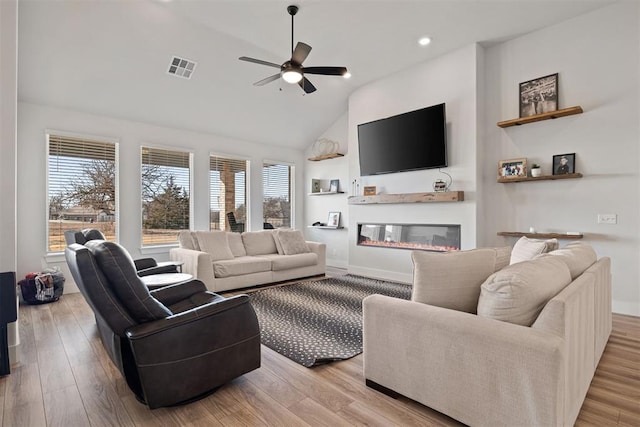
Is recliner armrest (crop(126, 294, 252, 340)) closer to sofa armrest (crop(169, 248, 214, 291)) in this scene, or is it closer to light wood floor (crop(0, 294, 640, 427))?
light wood floor (crop(0, 294, 640, 427))

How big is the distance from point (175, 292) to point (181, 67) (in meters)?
3.57

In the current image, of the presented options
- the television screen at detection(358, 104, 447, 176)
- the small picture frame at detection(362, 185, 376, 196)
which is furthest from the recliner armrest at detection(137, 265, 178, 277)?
the television screen at detection(358, 104, 447, 176)

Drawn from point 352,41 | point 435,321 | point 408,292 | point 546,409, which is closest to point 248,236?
point 408,292

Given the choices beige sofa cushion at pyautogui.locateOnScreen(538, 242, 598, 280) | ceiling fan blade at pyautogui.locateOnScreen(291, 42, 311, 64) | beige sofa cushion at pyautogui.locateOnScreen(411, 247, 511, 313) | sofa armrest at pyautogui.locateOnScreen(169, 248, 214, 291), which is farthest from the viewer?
sofa armrest at pyautogui.locateOnScreen(169, 248, 214, 291)

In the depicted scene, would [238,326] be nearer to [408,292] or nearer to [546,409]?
[546,409]

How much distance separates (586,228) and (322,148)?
4952 millimetres

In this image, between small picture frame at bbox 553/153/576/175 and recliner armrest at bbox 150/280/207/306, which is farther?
small picture frame at bbox 553/153/576/175

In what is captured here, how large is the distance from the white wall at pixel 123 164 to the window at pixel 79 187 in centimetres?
12

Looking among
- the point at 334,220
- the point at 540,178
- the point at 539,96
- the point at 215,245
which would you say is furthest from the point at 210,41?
the point at 540,178

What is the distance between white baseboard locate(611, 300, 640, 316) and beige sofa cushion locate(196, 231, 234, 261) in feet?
16.3

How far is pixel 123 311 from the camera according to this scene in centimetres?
182

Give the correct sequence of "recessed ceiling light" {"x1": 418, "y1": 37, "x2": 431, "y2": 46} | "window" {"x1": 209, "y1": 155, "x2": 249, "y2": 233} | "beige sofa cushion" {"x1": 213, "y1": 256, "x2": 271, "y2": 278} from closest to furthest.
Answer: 1. "recessed ceiling light" {"x1": 418, "y1": 37, "x2": 431, "y2": 46}
2. "beige sofa cushion" {"x1": 213, "y1": 256, "x2": 271, "y2": 278}
3. "window" {"x1": 209, "y1": 155, "x2": 249, "y2": 233}

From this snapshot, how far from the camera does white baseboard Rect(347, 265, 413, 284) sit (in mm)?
5414

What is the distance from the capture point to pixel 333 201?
23.7 feet
